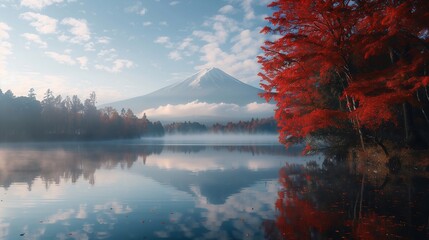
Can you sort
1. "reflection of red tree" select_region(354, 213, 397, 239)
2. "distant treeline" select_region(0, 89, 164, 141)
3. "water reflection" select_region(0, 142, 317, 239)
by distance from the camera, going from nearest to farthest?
"reflection of red tree" select_region(354, 213, 397, 239)
"water reflection" select_region(0, 142, 317, 239)
"distant treeline" select_region(0, 89, 164, 141)

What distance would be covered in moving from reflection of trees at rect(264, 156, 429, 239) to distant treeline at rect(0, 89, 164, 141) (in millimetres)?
81815

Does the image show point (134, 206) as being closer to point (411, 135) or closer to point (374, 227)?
point (374, 227)

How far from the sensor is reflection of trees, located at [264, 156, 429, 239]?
8.26m

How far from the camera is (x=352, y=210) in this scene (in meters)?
10.6

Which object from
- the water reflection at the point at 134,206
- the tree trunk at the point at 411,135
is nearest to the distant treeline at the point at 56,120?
the water reflection at the point at 134,206

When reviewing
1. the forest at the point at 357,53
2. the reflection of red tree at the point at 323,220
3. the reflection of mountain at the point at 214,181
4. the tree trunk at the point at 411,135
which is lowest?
the reflection of mountain at the point at 214,181

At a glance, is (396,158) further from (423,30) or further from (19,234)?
(19,234)

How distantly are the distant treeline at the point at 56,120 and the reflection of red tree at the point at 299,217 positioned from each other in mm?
82002

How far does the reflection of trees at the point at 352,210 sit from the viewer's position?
826 centimetres

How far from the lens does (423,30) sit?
16625 mm

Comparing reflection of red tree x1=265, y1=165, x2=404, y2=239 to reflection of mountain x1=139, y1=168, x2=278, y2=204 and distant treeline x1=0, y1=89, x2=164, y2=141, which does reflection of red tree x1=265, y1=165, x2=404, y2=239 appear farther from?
distant treeline x1=0, y1=89, x2=164, y2=141

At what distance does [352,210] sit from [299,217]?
1.95 meters

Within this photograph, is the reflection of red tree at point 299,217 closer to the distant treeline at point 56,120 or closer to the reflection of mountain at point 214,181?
the reflection of mountain at point 214,181

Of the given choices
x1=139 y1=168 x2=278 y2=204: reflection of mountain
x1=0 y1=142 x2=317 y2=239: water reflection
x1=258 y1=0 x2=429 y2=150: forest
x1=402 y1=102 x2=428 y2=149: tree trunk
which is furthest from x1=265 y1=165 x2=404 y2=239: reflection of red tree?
x1=402 y1=102 x2=428 y2=149: tree trunk
